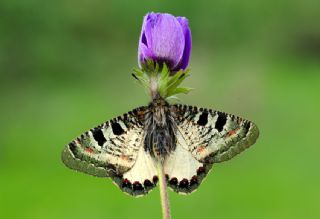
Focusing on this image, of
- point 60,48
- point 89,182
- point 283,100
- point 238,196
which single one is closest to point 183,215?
point 238,196

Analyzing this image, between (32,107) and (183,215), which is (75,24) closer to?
(32,107)

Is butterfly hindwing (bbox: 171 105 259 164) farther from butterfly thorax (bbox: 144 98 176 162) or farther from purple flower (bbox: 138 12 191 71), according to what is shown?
purple flower (bbox: 138 12 191 71)

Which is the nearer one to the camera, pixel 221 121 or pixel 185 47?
pixel 221 121

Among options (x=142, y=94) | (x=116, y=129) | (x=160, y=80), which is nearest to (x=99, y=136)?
(x=116, y=129)

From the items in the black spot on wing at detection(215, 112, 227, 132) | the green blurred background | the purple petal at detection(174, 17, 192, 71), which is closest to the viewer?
the black spot on wing at detection(215, 112, 227, 132)

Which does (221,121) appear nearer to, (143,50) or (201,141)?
(201,141)

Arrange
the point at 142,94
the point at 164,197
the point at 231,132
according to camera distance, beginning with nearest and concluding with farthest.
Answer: the point at 164,197 < the point at 231,132 < the point at 142,94

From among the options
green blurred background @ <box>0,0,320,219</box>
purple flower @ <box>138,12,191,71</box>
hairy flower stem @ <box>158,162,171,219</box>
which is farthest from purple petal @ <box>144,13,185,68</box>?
green blurred background @ <box>0,0,320,219</box>
